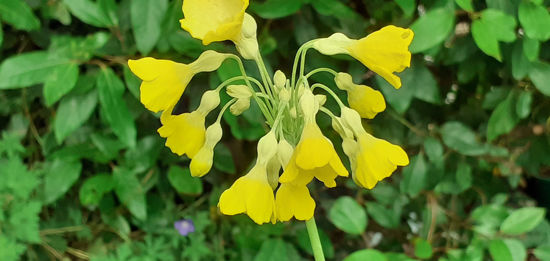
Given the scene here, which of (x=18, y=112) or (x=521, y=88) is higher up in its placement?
(x=521, y=88)

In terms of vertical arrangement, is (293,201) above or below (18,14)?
above

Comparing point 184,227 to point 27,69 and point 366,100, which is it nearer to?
point 27,69

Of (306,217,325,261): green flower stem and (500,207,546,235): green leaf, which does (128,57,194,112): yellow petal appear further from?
(500,207,546,235): green leaf

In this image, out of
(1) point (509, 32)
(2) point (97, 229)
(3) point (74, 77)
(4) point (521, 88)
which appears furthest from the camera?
(2) point (97, 229)

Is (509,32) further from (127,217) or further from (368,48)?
(127,217)

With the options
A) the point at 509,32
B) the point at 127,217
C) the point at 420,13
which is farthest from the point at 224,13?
the point at 127,217

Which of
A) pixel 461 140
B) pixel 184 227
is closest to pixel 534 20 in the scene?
pixel 461 140
